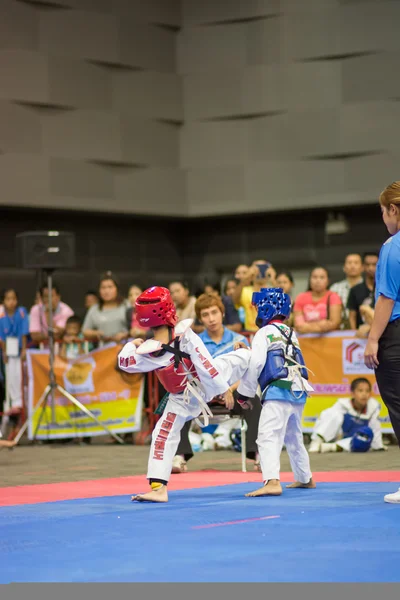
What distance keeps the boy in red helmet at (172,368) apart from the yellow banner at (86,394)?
16.9 ft

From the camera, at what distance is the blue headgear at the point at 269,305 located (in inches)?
257

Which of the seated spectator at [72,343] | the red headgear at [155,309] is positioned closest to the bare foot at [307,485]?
the red headgear at [155,309]

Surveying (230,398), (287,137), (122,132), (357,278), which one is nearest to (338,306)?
(357,278)

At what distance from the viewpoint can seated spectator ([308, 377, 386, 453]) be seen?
973 centimetres

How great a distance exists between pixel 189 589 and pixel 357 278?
7973mm

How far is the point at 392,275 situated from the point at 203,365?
1382mm

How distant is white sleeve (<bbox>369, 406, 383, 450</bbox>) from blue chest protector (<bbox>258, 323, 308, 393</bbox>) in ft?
11.8

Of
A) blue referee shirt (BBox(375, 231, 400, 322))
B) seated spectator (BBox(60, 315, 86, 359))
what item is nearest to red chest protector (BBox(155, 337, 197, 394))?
blue referee shirt (BBox(375, 231, 400, 322))

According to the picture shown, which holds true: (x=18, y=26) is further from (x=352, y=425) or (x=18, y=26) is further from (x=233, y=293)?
(x=352, y=425)

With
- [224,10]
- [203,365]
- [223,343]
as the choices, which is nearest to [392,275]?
[203,365]

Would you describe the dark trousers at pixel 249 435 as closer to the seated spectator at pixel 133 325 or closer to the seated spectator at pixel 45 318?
the seated spectator at pixel 133 325

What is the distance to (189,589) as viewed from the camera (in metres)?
3.30

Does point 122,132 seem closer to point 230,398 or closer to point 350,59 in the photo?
point 350,59

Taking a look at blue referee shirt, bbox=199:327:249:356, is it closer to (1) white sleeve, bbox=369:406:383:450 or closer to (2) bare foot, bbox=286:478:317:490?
(1) white sleeve, bbox=369:406:383:450
